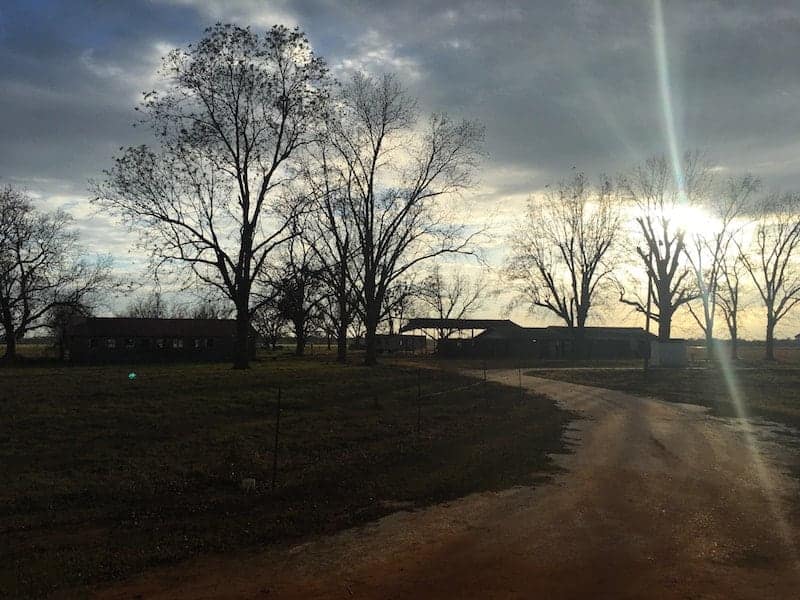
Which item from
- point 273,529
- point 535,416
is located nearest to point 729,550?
point 273,529

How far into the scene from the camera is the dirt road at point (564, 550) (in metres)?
6.30

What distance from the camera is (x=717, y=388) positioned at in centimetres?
3152

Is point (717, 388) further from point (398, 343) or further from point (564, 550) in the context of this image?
point (398, 343)

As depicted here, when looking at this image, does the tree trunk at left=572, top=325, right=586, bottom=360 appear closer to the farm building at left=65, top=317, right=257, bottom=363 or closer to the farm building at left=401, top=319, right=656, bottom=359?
the farm building at left=401, top=319, right=656, bottom=359

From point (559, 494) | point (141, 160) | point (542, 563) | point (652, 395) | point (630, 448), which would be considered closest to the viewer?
point (542, 563)

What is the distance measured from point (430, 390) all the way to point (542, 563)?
61.7 feet

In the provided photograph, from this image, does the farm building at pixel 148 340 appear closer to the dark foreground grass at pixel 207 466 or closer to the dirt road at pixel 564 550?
the dark foreground grass at pixel 207 466

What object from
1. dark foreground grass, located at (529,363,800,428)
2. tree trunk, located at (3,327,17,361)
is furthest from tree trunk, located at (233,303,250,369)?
tree trunk, located at (3,327,17,361)

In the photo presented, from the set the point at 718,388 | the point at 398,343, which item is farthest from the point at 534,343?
the point at 718,388

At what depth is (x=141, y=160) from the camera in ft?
108

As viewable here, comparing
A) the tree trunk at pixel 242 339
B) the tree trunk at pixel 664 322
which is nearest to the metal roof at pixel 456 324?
the tree trunk at pixel 664 322

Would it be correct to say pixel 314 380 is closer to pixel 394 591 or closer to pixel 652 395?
pixel 652 395

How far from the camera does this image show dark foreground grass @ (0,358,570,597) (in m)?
7.79

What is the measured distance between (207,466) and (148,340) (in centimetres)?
5286
